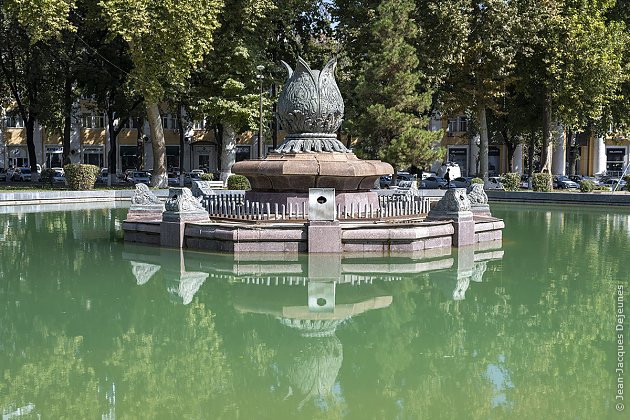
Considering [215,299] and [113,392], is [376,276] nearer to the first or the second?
[215,299]

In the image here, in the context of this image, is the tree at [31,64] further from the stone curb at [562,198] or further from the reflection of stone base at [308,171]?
the stone curb at [562,198]

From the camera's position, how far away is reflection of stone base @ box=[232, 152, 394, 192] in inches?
675

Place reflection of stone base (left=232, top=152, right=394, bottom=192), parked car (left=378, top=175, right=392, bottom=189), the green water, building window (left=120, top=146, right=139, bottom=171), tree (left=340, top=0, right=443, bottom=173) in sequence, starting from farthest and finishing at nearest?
building window (left=120, top=146, right=139, bottom=171), parked car (left=378, top=175, right=392, bottom=189), tree (left=340, top=0, right=443, bottom=173), reflection of stone base (left=232, top=152, right=394, bottom=192), the green water

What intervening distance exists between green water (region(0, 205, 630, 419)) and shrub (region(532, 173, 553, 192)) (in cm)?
2316

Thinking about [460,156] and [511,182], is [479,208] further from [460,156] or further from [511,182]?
[460,156]

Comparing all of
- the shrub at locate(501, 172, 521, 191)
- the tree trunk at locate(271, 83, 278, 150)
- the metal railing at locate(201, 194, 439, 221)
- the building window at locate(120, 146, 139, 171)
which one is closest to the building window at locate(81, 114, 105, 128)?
the building window at locate(120, 146, 139, 171)

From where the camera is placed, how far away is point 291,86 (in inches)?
727

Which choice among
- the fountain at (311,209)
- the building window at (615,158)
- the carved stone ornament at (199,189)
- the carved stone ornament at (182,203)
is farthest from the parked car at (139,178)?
the building window at (615,158)

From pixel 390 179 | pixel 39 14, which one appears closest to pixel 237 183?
pixel 39 14

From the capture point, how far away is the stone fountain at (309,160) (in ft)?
56.7

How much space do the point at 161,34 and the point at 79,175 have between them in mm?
8232

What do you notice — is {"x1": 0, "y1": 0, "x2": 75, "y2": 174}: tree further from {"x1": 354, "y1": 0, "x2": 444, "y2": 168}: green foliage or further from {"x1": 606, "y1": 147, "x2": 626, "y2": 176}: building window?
{"x1": 606, "y1": 147, "x2": 626, "y2": 176}: building window

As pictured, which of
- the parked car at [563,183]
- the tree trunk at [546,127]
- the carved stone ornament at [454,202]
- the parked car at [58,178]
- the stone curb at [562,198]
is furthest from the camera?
the parked car at [58,178]

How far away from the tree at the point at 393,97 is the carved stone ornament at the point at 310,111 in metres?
15.9
